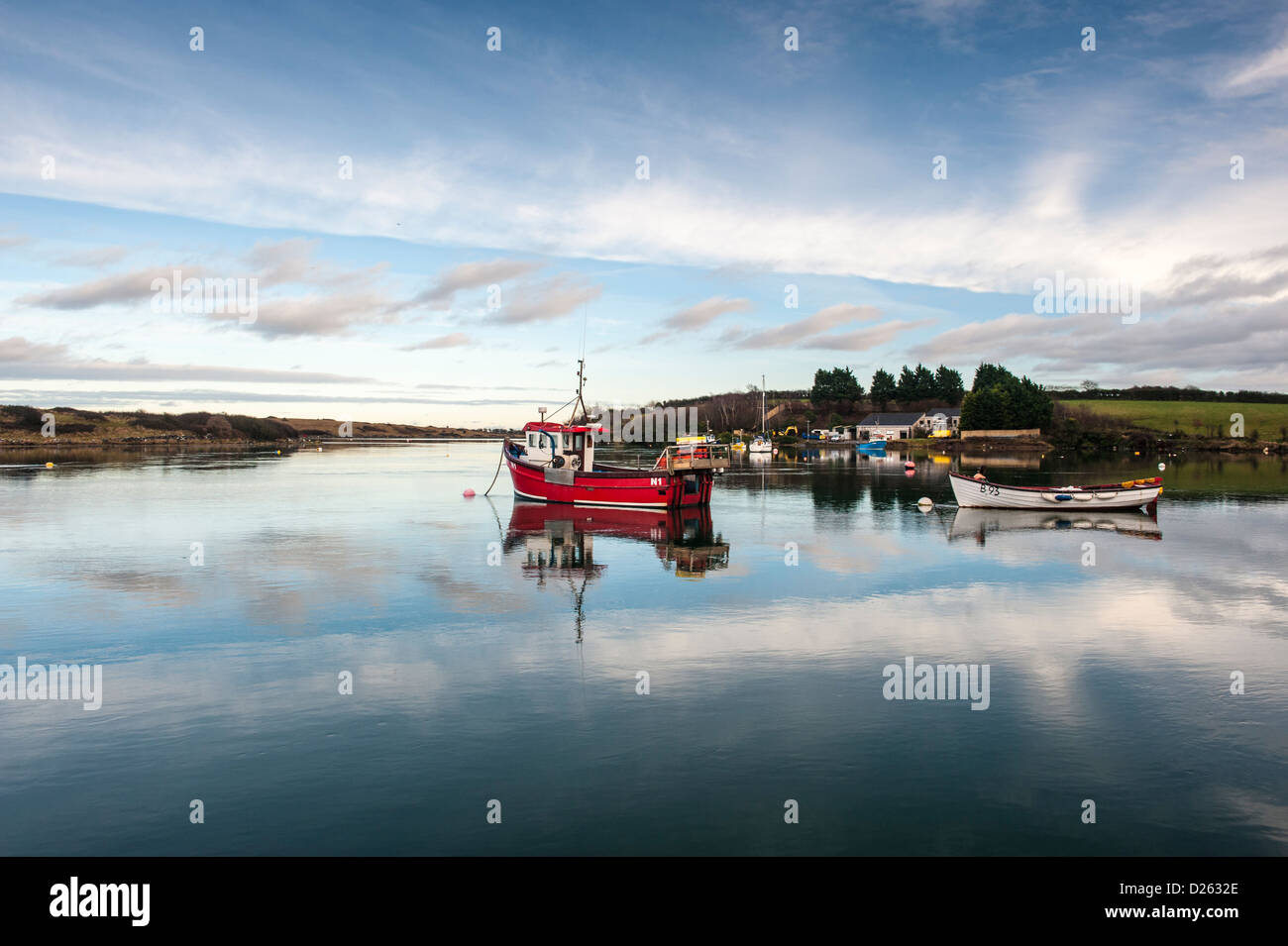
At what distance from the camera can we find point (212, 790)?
1116cm

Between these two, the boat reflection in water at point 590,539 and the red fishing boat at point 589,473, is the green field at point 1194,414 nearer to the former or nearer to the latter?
the red fishing boat at point 589,473

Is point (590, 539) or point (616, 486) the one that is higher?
point (616, 486)

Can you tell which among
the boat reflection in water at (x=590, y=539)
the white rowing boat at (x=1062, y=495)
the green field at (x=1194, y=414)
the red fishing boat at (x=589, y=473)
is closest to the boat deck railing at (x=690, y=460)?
the red fishing boat at (x=589, y=473)

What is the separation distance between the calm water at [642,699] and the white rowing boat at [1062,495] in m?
10.7

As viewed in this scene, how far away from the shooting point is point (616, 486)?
48.6 metres

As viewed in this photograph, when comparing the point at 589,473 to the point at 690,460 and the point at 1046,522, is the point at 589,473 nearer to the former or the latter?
the point at 690,460

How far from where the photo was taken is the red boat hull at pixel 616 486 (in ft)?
155

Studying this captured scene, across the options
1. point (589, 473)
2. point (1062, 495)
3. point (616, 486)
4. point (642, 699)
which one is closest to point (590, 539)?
point (616, 486)

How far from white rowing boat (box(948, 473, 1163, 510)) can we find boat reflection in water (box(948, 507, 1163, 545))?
418mm

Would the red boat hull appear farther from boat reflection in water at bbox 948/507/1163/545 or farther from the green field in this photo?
the green field

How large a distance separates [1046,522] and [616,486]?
23971 millimetres

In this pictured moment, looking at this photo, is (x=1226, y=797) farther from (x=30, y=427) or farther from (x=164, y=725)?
(x=30, y=427)

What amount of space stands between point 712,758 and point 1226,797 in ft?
23.1
